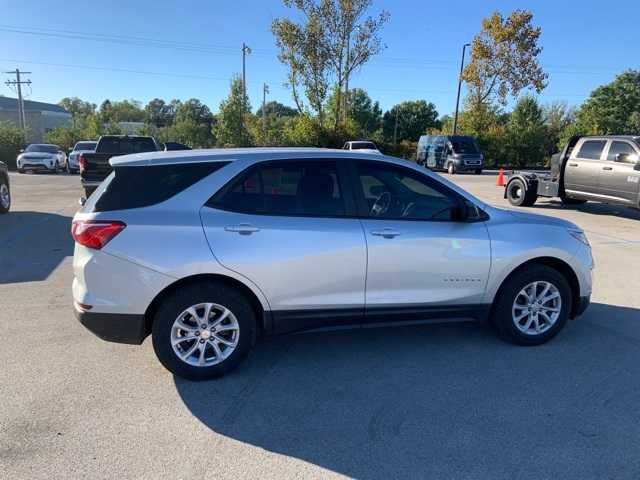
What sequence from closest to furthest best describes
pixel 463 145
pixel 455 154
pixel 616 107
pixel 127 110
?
pixel 455 154
pixel 463 145
pixel 616 107
pixel 127 110

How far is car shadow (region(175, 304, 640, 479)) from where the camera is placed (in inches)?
115

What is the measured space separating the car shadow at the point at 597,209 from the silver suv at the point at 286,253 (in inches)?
418

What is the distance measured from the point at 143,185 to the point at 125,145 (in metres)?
11.1

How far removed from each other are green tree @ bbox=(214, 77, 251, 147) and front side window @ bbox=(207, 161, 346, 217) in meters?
36.2

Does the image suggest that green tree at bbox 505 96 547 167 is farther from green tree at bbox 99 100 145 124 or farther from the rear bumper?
green tree at bbox 99 100 145 124

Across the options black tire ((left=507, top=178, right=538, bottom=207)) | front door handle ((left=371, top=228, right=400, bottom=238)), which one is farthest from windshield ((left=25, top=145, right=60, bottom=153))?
front door handle ((left=371, top=228, right=400, bottom=238))

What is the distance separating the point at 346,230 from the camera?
3912 mm

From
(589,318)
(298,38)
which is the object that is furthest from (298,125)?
A: (589,318)

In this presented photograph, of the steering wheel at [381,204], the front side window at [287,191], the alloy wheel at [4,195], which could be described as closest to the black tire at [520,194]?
the steering wheel at [381,204]

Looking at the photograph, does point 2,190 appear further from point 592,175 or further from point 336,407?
point 592,175

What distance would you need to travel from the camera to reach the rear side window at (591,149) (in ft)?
41.4

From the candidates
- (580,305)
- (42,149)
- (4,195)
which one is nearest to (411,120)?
(42,149)

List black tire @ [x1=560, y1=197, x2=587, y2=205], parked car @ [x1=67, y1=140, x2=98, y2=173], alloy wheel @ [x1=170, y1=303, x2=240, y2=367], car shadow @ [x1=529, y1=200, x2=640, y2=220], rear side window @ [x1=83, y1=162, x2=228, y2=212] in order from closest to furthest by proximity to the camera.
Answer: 1. rear side window @ [x1=83, y1=162, x2=228, y2=212]
2. alloy wheel @ [x1=170, y1=303, x2=240, y2=367]
3. car shadow @ [x1=529, y1=200, x2=640, y2=220]
4. black tire @ [x1=560, y1=197, x2=587, y2=205]
5. parked car @ [x1=67, y1=140, x2=98, y2=173]

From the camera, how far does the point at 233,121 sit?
132 ft
